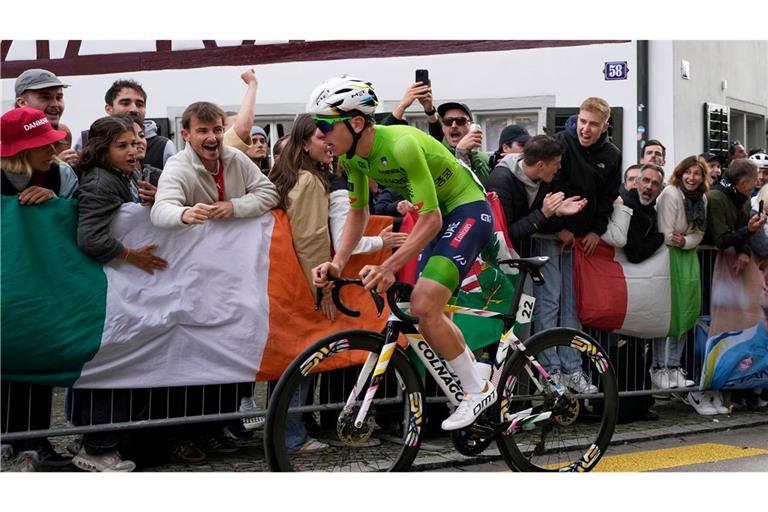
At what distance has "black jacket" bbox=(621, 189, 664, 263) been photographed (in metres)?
8.09

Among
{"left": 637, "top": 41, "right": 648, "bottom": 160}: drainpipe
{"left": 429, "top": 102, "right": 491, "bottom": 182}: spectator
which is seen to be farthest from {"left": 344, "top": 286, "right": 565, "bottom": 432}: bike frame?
{"left": 637, "top": 41, "right": 648, "bottom": 160}: drainpipe

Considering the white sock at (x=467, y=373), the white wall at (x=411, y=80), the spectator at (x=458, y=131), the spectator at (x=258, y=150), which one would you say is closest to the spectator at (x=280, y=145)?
the spectator at (x=258, y=150)

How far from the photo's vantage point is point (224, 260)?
21.1 feet

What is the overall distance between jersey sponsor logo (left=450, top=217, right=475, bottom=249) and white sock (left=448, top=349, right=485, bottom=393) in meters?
0.60

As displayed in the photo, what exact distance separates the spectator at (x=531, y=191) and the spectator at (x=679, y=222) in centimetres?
111

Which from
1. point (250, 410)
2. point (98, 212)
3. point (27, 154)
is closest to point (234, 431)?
point (250, 410)

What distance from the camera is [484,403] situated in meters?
5.62

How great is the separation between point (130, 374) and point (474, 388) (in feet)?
6.76

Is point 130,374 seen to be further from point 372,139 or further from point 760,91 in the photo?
point 760,91

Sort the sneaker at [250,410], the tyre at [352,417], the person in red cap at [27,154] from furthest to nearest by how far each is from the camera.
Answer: the sneaker at [250,410]
the person in red cap at [27,154]
the tyre at [352,417]

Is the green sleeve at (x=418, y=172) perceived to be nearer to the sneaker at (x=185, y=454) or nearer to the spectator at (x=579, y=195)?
the sneaker at (x=185, y=454)

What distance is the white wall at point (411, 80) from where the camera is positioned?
15.5 meters

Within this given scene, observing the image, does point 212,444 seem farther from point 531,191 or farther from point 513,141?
point 513,141

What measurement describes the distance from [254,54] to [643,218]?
9783mm
